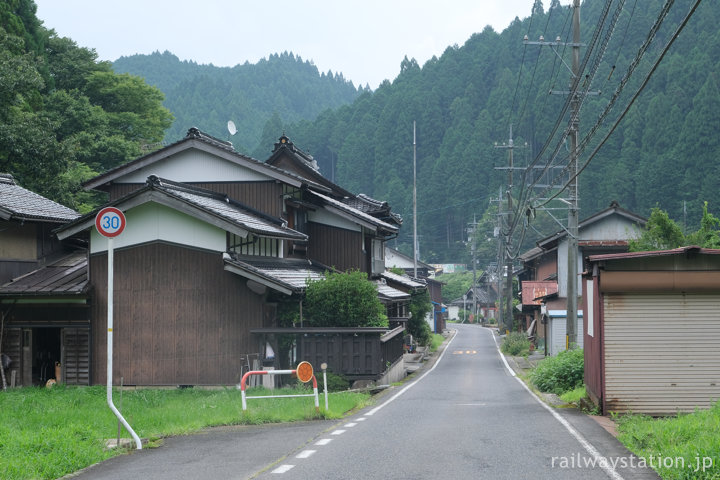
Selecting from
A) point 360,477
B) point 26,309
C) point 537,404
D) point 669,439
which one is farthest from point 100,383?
point 669,439

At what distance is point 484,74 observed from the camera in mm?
126625

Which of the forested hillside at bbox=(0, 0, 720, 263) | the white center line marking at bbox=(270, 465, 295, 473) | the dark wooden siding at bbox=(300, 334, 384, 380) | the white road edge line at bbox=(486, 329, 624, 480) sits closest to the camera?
the white road edge line at bbox=(486, 329, 624, 480)

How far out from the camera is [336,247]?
2830cm

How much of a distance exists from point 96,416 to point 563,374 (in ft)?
37.3

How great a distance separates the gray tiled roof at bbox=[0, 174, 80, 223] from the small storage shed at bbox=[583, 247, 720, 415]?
16621 millimetres

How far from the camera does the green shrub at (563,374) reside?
18.1m

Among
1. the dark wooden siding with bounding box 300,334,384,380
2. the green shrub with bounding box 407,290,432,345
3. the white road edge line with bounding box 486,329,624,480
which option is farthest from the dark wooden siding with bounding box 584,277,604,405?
the green shrub with bounding box 407,290,432,345

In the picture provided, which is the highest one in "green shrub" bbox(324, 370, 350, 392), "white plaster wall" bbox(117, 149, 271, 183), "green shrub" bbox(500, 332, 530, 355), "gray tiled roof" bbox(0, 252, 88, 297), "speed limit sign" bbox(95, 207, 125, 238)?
"white plaster wall" bbox(117, 149, 271, 183)

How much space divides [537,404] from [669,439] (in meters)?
7.49

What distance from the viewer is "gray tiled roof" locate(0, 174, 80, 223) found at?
2106cm

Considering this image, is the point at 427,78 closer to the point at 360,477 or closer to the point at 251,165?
the point at 251,165

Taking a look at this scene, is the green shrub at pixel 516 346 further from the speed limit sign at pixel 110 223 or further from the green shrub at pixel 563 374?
the speed limit sign at pixel 110 223

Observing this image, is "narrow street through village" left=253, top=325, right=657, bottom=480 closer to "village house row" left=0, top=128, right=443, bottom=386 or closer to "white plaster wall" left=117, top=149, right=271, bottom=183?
"village house row" left=0, top=128, right=443, bottom=386

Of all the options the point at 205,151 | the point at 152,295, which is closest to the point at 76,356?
the point at 152,295
